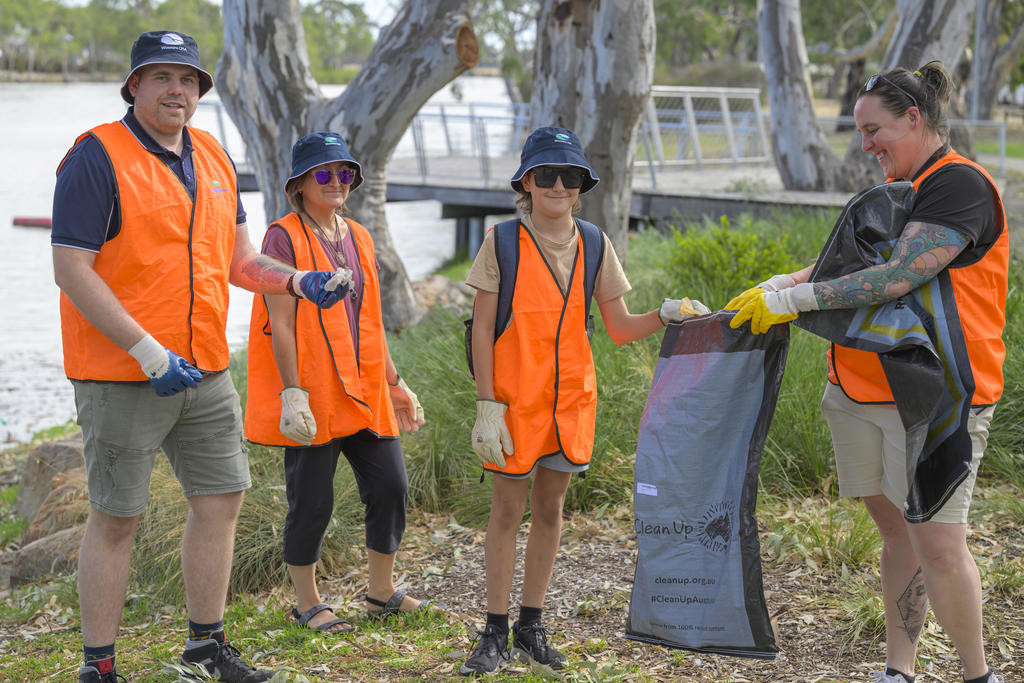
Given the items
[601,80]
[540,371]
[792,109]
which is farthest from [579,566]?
[792,109]

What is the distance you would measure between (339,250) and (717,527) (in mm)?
1705

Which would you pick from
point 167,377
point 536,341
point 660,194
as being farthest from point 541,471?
point 660,194

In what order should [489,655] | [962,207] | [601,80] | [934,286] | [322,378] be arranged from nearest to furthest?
[962,207], [934,286], [489,655], [322,378], [601,80]

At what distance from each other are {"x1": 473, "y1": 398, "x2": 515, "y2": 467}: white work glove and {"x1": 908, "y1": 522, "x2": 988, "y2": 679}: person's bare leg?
48.9 inches

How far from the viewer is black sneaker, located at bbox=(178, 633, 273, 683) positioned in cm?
334

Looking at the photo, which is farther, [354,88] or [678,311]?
[354,88]

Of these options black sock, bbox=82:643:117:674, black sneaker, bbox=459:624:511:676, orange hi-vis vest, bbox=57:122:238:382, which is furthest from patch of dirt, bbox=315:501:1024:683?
orange hi-vis vest, bbox=57:122:238:382

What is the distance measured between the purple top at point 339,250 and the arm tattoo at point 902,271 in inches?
64.3

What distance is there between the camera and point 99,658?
10.5ft

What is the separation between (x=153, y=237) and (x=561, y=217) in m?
1.31

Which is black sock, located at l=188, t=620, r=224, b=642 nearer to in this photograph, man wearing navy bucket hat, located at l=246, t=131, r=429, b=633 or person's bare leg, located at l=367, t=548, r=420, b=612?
man wearing navy bucket hat, located at l=246, t=131, r=429, b=633

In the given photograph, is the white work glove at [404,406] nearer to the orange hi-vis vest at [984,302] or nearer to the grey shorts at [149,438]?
the grey shorts at [149,438]

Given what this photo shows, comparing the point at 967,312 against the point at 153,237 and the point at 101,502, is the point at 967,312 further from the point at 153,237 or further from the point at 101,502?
the point at 101,502

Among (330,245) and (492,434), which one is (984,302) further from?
(330,245)
